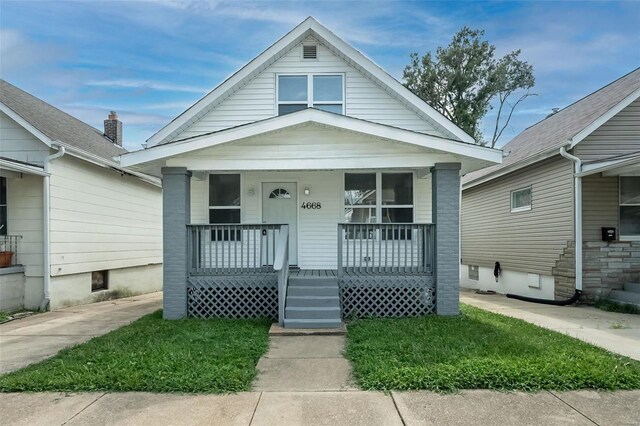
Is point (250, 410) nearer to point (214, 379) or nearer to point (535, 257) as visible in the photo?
point (214, 379)

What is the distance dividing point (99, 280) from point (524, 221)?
40.6 feet

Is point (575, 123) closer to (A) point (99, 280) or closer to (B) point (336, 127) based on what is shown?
(B) point (336, 127)

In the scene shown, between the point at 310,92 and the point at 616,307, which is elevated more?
the point at 310,92

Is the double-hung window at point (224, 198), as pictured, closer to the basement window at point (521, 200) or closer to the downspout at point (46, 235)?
the downspout at point (46, 235)

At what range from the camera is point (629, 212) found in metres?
9.84

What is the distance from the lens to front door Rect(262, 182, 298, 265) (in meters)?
9.74

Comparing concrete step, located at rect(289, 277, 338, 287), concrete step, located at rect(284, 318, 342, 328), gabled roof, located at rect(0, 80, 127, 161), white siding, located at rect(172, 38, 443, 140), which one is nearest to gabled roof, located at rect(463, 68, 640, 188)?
white siding, located at rect(172, 38, 443, 140)

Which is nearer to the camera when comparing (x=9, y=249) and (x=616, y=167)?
(x=616, y=167)

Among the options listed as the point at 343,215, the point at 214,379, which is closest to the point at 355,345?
the point at 214,379

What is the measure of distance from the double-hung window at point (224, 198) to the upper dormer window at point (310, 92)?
Answer: 80.3 inches

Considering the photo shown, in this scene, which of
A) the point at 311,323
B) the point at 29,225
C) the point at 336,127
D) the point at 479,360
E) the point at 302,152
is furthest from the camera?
the point at 29,225

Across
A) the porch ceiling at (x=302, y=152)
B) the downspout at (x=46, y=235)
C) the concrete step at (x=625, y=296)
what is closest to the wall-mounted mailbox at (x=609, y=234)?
the concrete step at (x=625, y=296)

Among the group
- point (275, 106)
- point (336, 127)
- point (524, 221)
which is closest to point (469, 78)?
A: point (524, 221)

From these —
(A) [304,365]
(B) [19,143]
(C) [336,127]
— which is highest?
(B) [19,143]
